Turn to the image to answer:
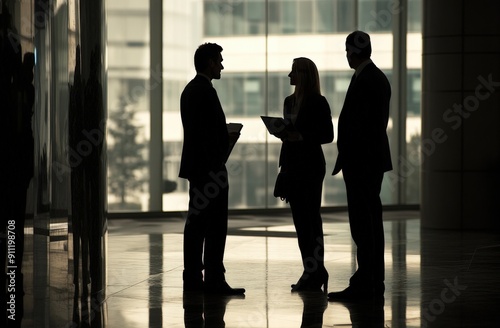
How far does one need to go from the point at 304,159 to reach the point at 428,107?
670cm

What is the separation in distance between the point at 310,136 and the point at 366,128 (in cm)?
56

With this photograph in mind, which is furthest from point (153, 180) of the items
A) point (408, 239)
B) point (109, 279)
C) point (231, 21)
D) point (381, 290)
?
point (381, 290)

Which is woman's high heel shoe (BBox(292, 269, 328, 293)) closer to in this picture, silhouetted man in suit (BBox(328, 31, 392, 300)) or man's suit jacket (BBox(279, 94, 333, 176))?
silhouetted man in suit (BBox(328, 31, 392, 300))

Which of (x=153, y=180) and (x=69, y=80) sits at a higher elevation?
(x=69, y=80)

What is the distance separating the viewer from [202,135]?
7719mm

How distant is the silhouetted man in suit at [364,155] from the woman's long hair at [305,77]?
434 millimetres

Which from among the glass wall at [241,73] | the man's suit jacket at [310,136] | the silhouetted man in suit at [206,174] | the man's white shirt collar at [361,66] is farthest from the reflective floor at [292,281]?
the glass wall at [241,73]

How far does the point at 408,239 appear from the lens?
40.7 ft

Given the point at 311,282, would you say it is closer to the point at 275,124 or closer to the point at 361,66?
the point at 275,124

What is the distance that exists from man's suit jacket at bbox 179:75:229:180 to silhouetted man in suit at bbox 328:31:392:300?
0.96m

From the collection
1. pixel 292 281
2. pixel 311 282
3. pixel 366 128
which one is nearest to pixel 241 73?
pixel 292 281

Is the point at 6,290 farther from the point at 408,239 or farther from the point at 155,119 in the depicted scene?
the point at 155,119

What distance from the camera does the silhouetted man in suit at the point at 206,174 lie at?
7672mm

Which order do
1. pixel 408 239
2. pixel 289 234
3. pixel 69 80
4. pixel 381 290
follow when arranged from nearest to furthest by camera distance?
pixel 69 80, pixel 381 290, pixel 408 239, pixel 289 234
